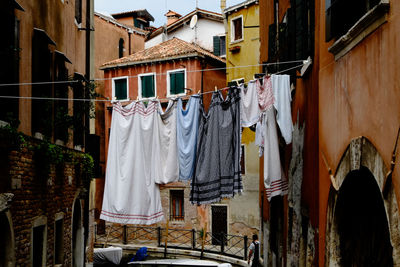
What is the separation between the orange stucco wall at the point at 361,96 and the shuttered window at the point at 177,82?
67.3 ft

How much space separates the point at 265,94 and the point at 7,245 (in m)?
4.64

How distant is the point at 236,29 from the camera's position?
27.0 m

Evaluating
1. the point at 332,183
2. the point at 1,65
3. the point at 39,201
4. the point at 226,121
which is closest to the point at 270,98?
the point at 226,121

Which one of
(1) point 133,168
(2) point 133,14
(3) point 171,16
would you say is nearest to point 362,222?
(1) point 133,168

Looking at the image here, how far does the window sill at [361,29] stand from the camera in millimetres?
4382

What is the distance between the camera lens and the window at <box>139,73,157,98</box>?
28.2 metres

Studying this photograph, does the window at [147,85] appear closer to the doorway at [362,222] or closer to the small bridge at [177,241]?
the small bridge at [177,241]

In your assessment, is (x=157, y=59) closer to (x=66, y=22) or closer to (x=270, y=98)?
(x=66, y=22)

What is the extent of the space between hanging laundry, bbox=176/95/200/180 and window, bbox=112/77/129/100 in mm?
19588

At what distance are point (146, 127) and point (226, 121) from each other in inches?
61.2

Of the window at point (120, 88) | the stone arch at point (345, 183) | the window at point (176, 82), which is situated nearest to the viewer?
the stone arch at point (345, 183)

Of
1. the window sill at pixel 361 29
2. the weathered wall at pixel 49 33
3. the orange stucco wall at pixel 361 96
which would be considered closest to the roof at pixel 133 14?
the weathered wall at pixel 49 33

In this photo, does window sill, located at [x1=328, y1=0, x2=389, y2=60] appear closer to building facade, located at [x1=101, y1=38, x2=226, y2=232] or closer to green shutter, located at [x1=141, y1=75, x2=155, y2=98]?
building facade, located at [x1=101, y1=38, x2=226, y2=232]

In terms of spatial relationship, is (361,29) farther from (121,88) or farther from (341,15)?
(121,88)
